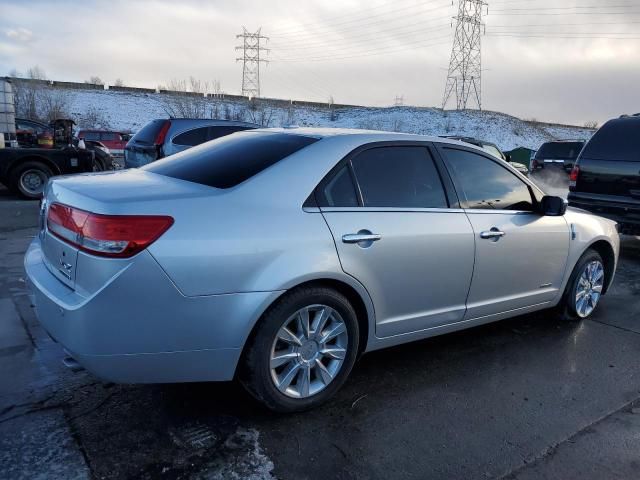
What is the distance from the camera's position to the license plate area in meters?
2.71

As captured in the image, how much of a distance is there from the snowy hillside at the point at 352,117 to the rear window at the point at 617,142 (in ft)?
119

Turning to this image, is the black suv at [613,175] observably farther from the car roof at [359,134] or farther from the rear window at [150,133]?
the rear window at [150,133]

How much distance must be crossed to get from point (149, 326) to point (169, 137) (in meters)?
7.87

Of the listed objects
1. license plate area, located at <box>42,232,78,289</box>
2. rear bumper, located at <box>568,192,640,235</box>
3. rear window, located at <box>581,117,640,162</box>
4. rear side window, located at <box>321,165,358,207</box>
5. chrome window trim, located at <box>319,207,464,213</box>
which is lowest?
rear bumper, located at <box>568,192,640,235</box>

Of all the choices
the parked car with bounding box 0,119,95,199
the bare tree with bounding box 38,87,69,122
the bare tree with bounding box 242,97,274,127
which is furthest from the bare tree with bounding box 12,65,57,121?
the parked car with bounding box 0,119,95,199

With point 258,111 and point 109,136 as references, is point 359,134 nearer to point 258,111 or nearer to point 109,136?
point 109,136

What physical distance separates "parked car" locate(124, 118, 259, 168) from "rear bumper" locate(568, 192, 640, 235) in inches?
236

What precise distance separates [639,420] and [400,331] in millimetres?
1499

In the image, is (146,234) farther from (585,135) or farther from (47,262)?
(585,135)

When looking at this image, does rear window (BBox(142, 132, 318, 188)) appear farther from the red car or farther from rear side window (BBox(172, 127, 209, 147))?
the red car

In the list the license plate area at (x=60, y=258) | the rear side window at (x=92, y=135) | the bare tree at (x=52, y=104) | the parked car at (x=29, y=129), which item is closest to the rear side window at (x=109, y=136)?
the rear side window at (x=92, y=135)

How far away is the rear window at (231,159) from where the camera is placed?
314 centimetres

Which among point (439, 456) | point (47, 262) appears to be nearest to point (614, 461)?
point (439, 456)

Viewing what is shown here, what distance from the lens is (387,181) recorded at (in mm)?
3504
